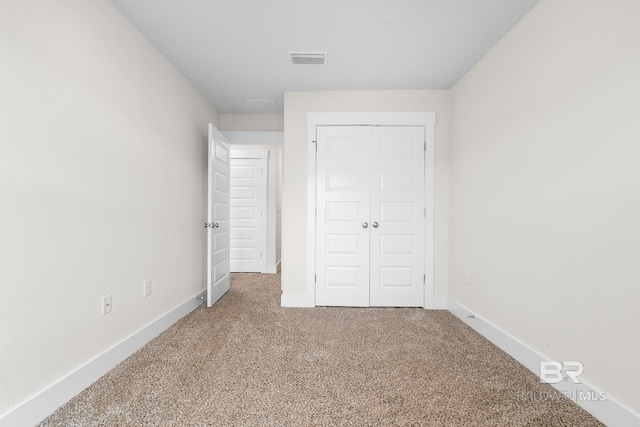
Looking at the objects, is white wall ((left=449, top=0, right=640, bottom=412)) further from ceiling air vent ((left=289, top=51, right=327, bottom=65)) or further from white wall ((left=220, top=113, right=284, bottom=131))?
white wall ((left=220, top=113, right=284, bottom=131))

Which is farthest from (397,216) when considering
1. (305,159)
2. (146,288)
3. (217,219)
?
(146,288)

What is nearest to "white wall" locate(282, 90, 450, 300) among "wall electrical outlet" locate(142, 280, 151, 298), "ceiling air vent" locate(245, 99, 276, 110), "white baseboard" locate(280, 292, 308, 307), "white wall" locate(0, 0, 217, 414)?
"white baseboard" locate(280, 292, 308, 307)

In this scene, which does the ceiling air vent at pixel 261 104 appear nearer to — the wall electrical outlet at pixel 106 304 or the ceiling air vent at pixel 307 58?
the ceiling air vent at pixel 307 58

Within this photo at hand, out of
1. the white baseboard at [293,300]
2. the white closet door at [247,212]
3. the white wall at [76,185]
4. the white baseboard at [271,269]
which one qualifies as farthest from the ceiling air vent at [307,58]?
the white baseboard at [271,269]

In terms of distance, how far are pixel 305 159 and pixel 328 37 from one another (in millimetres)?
1217

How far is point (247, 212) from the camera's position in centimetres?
485

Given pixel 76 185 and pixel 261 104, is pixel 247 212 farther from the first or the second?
pixel 76 185

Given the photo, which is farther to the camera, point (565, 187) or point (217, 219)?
point (217, 219)

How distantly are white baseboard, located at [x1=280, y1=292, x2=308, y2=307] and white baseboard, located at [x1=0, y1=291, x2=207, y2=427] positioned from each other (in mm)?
1162

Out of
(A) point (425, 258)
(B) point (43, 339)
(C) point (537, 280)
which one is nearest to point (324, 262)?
(A) point (425, 258)

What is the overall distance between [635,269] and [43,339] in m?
2.75

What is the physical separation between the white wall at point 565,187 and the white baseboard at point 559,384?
0.14ft

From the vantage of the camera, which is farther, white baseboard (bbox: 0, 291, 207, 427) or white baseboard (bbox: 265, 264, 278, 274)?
white baseboard (bbox: 265, 264, 278, 274)

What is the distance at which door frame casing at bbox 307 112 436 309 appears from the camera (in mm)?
2973
